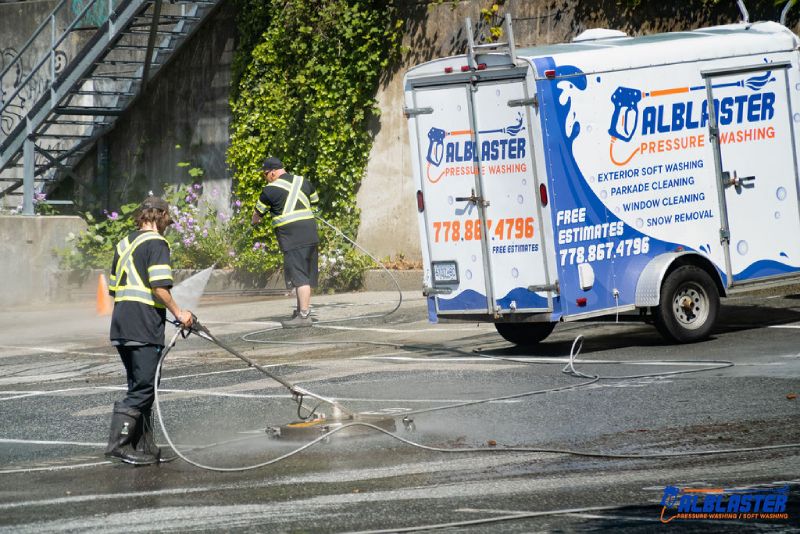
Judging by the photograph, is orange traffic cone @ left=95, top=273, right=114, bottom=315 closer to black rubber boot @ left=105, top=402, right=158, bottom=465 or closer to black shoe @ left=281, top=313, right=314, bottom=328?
black shoe @ left=281, top=313, right=314, bottom=328

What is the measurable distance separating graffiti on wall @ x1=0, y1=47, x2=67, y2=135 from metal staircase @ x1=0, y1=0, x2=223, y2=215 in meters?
0.02

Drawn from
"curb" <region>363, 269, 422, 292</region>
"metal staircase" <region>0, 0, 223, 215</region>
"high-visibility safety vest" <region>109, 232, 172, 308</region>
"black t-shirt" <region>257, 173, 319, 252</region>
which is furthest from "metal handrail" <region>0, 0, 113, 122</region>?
"high-visibility safety vest" <region>109, 232, 172, 308</region>

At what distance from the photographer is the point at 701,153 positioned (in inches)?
469

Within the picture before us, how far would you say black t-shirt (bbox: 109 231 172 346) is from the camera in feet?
27.6

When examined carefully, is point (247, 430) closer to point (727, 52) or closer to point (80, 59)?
point (727, 52)

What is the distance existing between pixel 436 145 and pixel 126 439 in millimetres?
4949

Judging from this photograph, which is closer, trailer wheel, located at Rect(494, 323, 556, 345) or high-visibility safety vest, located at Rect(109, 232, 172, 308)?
high-visibility safety vest, located at Rect(109, 232, 172, 308)

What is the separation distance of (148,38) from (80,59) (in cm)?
141

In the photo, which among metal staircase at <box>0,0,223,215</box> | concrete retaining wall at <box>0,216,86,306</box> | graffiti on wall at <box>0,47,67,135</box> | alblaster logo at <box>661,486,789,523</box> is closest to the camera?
alblaster logo at <box>661,486,789,523</box>

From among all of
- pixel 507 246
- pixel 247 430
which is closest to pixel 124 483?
pixel 247 430

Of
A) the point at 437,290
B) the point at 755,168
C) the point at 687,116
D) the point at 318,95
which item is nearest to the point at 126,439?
the point at 437,290

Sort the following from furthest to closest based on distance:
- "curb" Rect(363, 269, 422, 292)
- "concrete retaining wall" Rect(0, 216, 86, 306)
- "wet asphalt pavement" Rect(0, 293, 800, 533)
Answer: "concrete retaining wall" Rect(0, 216, 86, 306)
"curb" Rect(363, 269, 422, 292)
"wet asphalt pavement" Rect(0, 293, 800, 533)

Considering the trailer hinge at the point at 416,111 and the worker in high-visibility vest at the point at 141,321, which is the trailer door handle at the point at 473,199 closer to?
the trailer hinge at the point at 416,111

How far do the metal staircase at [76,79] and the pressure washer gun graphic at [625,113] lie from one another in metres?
10.4
